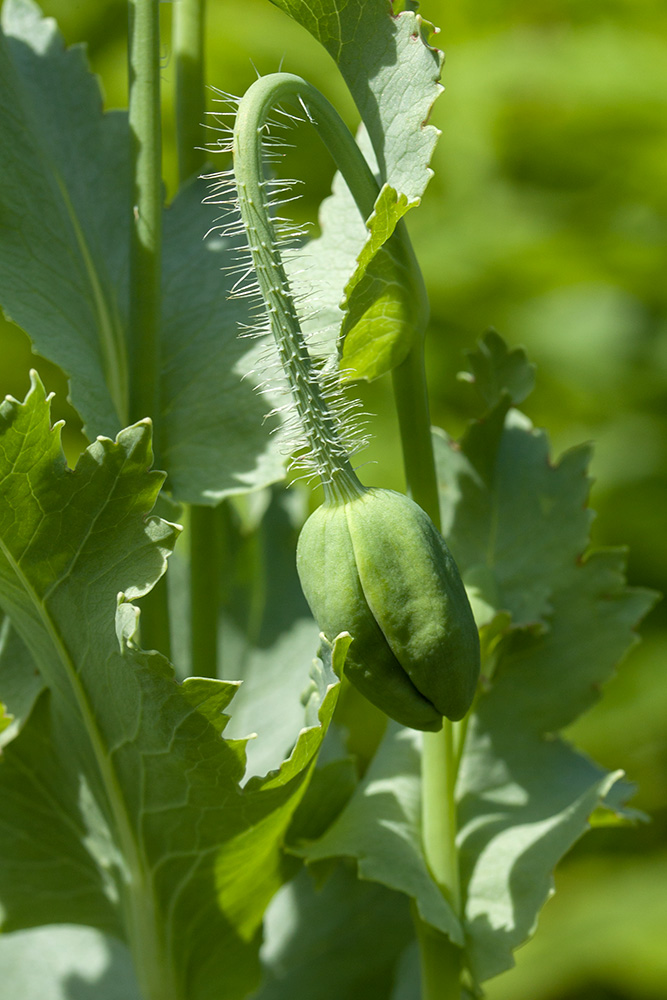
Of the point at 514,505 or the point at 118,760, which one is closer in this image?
the point at 118,760

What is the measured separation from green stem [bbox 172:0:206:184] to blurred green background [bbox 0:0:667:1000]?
41.2 inches

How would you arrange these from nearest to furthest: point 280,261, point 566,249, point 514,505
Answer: point 280,261 → point 514,505 → point 566,249

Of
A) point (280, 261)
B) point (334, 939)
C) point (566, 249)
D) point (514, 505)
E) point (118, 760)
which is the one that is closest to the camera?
point (280, 261)

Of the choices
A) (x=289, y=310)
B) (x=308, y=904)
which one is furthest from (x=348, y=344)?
(x=308, y=904)

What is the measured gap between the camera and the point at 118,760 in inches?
21.8

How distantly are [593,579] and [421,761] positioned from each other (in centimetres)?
16

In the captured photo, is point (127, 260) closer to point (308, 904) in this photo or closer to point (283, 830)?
point (283, 830)

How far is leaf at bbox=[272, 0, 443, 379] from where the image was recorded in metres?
0.46

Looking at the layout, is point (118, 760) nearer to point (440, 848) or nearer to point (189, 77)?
point (440, 848)

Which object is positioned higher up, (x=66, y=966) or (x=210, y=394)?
(x=210, y=394)

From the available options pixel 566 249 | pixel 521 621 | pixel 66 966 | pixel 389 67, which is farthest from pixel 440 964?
pixel 566 249

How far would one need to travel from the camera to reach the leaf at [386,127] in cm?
46

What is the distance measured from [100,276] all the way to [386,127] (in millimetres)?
221

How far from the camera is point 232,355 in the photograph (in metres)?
0.61
